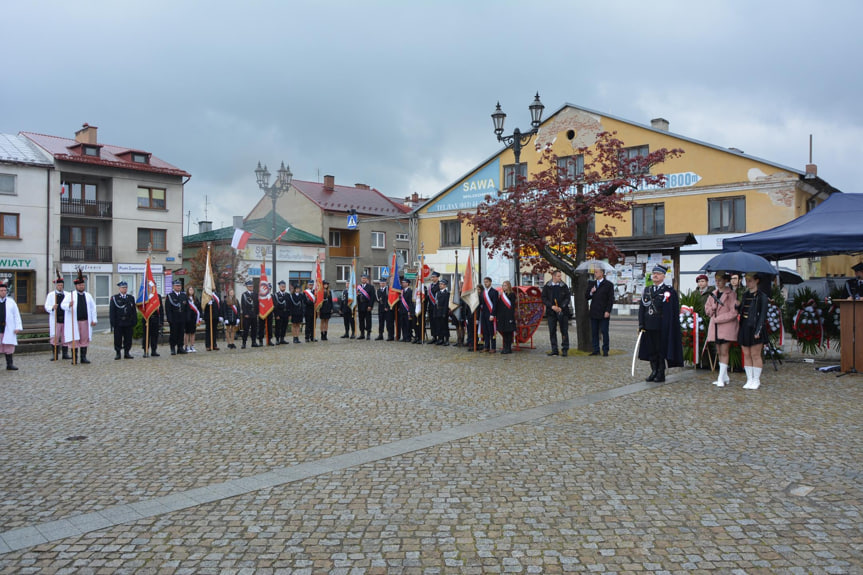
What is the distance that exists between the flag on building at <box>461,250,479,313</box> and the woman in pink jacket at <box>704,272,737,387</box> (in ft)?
21.9

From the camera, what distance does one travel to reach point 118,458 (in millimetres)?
6562

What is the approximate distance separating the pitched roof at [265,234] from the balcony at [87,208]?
290 inches

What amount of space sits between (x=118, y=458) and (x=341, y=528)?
3.14 meters

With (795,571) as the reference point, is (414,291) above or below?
above

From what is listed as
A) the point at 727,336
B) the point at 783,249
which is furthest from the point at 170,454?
the point at 783,249

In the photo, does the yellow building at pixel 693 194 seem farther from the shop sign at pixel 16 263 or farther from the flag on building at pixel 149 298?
the shop sign at pixel 16 263

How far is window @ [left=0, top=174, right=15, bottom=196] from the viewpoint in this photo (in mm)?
38125

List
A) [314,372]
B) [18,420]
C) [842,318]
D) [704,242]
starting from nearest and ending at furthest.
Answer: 1. [18,420]
2. [842,318]
3. [314,372]
4. [704,242]

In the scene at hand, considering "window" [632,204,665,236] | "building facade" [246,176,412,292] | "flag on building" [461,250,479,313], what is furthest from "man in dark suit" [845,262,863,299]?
"building facade" [246,176,412,292]

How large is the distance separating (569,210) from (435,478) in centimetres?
1052

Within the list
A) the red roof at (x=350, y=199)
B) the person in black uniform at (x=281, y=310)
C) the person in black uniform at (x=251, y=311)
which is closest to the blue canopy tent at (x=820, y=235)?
the person in black uniform at (x=281, y=310)

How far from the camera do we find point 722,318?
11.1 m

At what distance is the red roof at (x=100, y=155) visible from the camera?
4073 cm

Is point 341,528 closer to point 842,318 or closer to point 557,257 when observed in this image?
point 842,318
